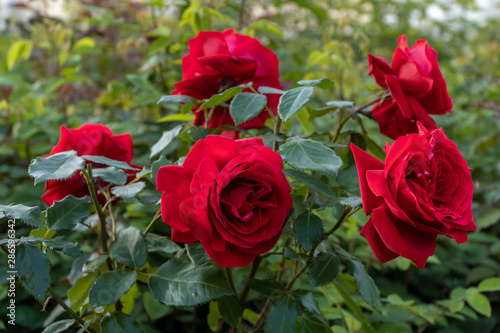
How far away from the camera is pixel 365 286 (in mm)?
563

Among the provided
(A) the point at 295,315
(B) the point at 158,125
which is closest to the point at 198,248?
(A) the point at 295,315

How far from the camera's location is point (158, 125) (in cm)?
124

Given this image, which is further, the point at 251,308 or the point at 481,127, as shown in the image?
the point at 481,127

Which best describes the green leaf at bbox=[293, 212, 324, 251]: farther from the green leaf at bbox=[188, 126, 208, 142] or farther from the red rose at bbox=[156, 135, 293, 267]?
the green leaf at bbox=[188, 126, 208, 142]

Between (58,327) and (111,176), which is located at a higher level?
(111,176)

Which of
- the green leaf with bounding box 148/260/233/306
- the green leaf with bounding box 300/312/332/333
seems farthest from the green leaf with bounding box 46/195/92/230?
the green leaf with bounding box 300/312/332/333

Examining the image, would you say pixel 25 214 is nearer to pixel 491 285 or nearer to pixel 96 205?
pixel 96 205

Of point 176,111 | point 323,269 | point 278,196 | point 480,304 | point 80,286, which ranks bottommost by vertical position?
point 480,304

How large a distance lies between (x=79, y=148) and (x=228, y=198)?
0.31 m

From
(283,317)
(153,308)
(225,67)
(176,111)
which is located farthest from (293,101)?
(176,111)

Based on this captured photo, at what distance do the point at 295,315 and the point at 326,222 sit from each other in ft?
1.26

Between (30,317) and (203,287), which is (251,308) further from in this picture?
(30,317)

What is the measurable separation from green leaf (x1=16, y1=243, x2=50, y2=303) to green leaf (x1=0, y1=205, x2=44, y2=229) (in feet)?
0.09

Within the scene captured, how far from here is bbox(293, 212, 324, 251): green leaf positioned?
0.54m
